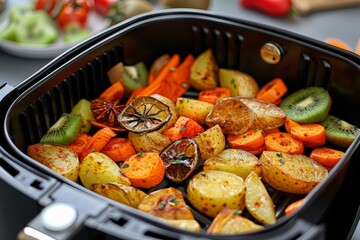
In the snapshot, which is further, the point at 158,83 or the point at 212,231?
the point at 158,83

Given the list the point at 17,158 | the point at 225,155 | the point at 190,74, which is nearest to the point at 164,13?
the point at 190,74

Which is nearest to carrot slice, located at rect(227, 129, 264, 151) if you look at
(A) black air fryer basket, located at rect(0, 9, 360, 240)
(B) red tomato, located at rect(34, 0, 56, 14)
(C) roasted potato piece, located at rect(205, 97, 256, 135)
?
(C) roasted potato piece, located at rect(205, 97, 256, 135)

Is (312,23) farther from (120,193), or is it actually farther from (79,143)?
(120,193)

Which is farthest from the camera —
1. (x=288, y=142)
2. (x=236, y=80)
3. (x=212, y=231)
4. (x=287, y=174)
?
(x=236, y=80)

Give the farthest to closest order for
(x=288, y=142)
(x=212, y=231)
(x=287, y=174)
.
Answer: (x=288, y=142), (x=287, y=174), (x=212, y=231)

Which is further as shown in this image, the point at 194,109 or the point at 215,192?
the point at 194,109

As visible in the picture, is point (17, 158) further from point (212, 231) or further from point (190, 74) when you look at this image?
point (190, 74)

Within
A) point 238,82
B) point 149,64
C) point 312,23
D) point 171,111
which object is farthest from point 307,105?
point 312,23

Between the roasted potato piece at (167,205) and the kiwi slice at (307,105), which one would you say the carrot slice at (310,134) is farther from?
the roasted potato piece at (167,205)
